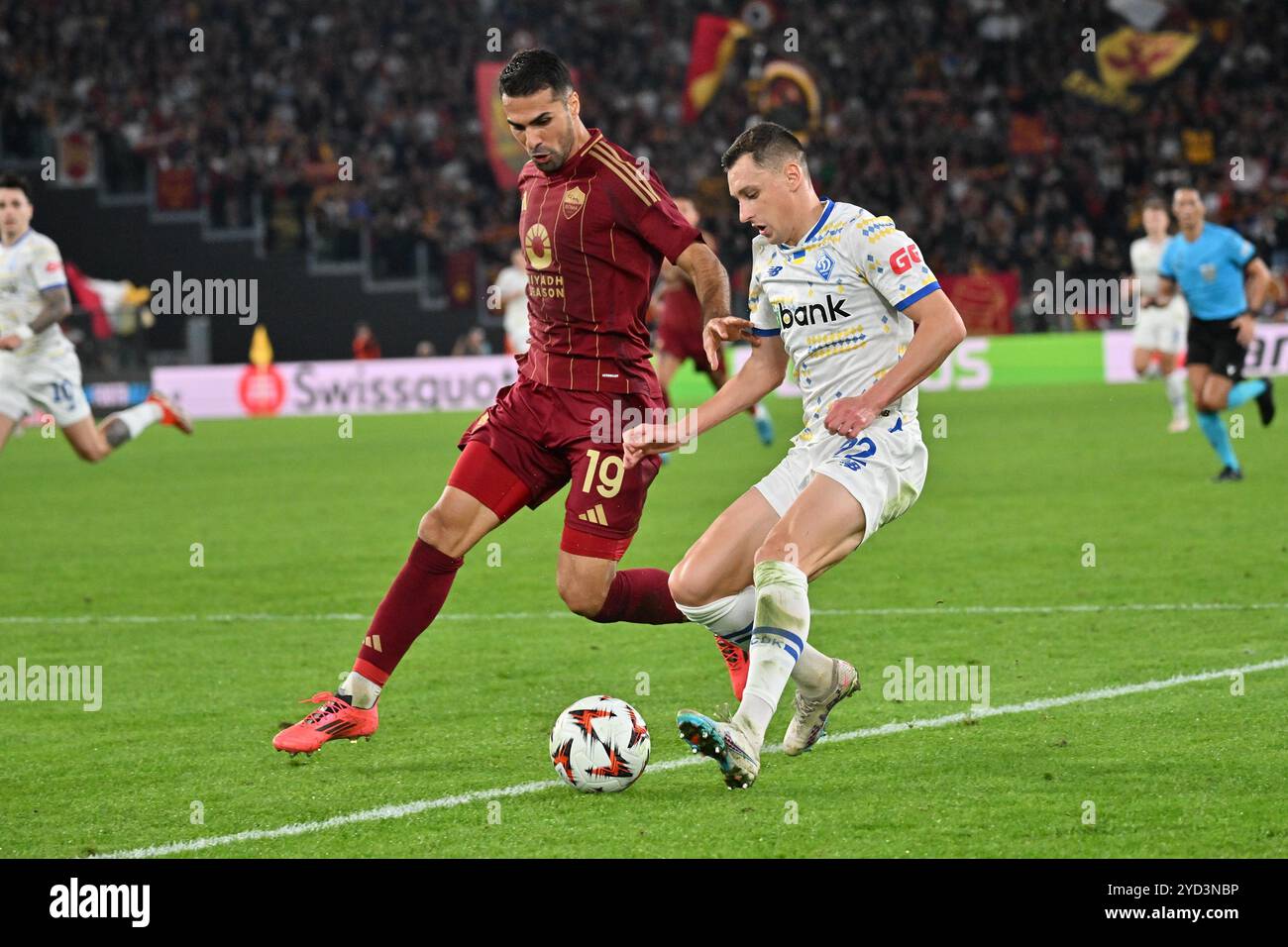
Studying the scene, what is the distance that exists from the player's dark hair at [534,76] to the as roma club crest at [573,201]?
0.34 m

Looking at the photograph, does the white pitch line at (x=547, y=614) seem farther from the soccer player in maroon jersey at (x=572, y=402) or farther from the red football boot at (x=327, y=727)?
the red football boot at (x=327, y=727)

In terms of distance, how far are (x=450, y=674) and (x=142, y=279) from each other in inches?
901

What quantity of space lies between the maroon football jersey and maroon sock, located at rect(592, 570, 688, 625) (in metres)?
0.70

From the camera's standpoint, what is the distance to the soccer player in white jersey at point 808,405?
5422 millimetres

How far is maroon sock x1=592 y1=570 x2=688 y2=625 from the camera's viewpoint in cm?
643

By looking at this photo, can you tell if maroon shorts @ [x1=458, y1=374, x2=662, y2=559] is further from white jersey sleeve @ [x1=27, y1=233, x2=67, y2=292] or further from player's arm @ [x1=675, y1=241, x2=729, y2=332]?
white jersey sleeve @ [x1=27, y1=233, x2=67, y2=292]

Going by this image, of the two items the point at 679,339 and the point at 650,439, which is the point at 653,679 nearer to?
the point at 650,439

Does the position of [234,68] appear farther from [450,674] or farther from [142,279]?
[450,674]

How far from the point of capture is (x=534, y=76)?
5938 millimetres

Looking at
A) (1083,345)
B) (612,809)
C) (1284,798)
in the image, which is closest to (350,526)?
(612,809)

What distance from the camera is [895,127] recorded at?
33531mm

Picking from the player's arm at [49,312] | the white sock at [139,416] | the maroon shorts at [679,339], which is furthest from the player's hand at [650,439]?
the maroon shorts at [679,339]

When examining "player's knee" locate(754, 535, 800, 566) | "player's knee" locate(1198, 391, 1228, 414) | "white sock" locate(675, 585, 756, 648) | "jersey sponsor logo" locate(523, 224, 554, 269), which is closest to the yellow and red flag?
"player's knee" locate(1198, 391, 1228, 414)

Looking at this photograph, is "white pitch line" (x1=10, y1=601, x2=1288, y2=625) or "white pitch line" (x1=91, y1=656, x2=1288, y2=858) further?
"white pitch line" (x1=10, y1=601, x2=1288, y2=625)
